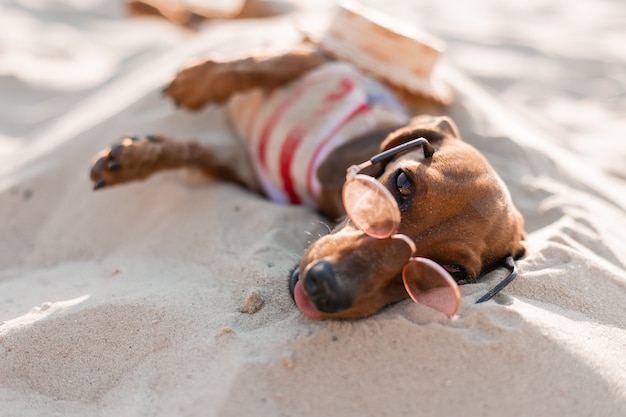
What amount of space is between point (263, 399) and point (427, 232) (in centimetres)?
69

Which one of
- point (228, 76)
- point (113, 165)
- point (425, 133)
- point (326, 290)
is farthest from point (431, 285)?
point (228, 76)

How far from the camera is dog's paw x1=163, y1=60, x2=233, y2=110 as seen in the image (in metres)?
3.18

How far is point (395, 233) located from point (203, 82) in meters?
1.58

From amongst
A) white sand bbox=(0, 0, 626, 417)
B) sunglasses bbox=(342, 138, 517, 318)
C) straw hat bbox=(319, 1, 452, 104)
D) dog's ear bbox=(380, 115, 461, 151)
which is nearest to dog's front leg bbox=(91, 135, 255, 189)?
white sand bbox=(0, 0, 626, 417)

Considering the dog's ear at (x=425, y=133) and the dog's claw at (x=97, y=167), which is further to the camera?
the dog's claw at (x=97, y=167)

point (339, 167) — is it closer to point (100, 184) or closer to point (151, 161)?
point (151, 161)

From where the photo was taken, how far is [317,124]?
3.07 m

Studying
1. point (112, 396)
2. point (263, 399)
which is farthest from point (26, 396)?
point (263, 399)

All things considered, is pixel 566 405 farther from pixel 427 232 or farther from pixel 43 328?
pixel 43 328

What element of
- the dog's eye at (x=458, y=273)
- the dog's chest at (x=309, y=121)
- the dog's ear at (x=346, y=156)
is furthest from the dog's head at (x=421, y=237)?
the dog's chest at (x=309, y=121)

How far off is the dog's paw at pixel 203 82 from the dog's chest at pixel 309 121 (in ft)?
0.81

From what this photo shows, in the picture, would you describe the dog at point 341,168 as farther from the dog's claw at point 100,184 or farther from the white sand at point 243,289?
the white sand at point 243,289

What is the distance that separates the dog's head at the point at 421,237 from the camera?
5.90 feet

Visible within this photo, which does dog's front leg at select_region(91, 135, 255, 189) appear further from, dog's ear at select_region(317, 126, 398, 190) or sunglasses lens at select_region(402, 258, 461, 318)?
sunglasses lens at select_region(402, 258, 461, 318)
